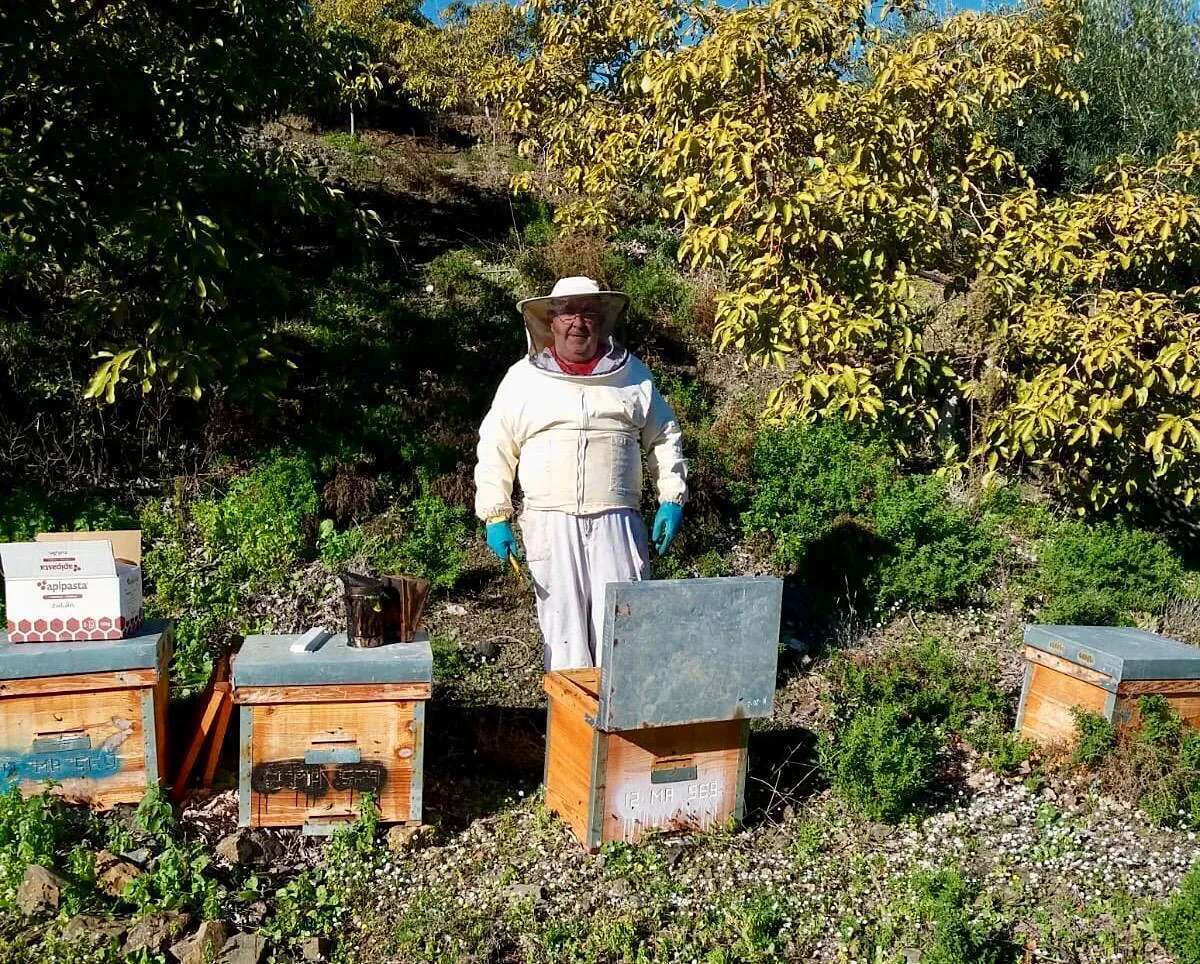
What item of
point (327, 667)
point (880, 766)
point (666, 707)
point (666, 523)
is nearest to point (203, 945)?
point (327, 667)

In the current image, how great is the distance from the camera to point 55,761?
12.0 feet

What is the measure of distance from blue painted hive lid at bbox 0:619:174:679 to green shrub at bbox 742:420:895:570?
3898 millimetres

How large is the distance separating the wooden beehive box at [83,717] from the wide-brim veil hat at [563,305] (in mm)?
1914

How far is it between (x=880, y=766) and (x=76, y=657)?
301 centimetres

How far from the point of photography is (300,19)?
17.6 feet

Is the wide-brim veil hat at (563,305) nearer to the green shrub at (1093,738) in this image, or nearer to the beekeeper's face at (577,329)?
the beekeeper's face at (577,329)

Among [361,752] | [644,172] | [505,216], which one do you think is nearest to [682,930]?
[361,752]

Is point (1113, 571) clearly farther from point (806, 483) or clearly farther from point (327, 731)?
point (327, 731)

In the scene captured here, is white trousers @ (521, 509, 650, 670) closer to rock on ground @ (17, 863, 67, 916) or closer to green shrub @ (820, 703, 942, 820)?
green shrub @ (820, 703, 942, 820)

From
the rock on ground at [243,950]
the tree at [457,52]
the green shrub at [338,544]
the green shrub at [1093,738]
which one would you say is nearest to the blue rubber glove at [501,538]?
the rock on ground at [243,950]

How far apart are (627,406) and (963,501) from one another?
3811mm

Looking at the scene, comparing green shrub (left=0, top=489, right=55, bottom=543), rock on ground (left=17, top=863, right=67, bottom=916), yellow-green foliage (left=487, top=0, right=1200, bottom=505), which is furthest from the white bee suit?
green shrub (left=0, top=489, right=55, bottom=543)

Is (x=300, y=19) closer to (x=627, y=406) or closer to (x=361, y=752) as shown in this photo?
(x=627, y=406)

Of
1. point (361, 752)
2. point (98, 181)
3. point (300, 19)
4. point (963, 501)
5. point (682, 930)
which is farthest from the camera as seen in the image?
point (963, 501)
